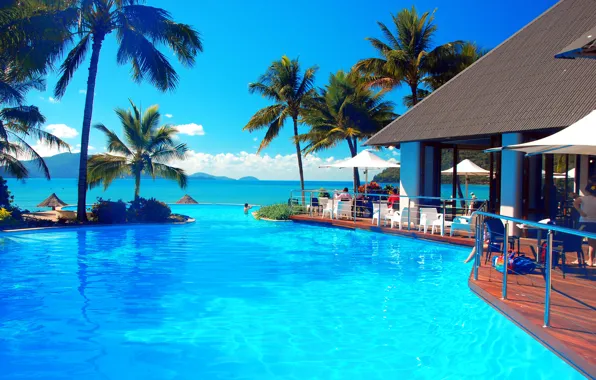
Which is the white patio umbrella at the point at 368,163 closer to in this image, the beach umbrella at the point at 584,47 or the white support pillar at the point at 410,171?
the white support pillar at the point at 410,171

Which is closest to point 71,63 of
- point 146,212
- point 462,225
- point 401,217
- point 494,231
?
point 146,212

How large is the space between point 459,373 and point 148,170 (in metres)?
20.7

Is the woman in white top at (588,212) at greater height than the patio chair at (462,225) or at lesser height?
greater

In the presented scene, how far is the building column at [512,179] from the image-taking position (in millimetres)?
12398

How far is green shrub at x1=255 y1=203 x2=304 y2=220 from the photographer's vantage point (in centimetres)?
2058

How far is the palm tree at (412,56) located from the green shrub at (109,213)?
41.9 ft

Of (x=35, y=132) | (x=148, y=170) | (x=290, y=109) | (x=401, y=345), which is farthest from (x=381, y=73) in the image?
(x=401, y=345)

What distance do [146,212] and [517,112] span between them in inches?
565

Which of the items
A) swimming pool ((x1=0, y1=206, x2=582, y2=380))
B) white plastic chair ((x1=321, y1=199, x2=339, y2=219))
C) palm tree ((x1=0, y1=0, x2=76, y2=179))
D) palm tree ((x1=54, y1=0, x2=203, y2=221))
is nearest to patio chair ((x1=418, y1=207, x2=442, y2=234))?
swimming pool ((x1=0, y1=206, x2=582, y2=380))

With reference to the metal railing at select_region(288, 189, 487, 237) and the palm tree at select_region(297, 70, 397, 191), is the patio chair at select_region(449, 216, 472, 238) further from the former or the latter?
the palm tree at select_region(297, 70, 397, 191)

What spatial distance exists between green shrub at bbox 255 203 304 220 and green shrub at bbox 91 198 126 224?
6.32 metres

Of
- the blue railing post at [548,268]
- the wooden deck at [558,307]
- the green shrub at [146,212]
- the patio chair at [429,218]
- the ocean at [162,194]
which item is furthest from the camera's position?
the ocean at [162,194]

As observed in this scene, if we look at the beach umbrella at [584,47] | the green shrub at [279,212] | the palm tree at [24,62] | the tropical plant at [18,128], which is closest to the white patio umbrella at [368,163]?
the green shrub at [279,212]

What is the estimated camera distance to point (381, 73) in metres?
22.1
